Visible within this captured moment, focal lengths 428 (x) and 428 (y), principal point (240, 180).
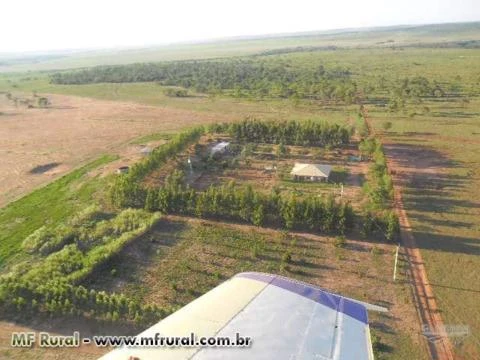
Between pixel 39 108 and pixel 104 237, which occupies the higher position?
pixel 39 108

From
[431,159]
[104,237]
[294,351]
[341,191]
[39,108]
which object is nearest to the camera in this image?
[294,351]

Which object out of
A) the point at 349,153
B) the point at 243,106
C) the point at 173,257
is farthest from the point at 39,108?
the point at 173,257

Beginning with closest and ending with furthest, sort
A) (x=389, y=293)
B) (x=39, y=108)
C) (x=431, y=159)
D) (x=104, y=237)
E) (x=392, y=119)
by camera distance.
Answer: (x=389, y=293)
(x=104, y=237)
(x=431, y=159)
(x=392, y=119)
(x=39, y=108)

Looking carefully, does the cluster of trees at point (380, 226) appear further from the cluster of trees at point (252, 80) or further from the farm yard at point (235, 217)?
the cluster of trees at point (252, 80)

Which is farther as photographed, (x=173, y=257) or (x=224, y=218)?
(x=224, y=218)

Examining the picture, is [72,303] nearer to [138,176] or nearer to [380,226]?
[138,176]

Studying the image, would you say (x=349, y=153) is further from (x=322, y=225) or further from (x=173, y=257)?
(x=173, y=257)
